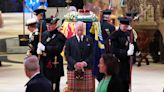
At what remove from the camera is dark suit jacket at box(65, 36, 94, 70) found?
9102 millimetres

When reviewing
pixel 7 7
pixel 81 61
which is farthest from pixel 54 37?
pixel 7 7

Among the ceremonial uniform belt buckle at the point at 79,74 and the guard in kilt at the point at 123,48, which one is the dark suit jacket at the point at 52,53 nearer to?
the ceremonial uniform belt buckle at the point at 79,74

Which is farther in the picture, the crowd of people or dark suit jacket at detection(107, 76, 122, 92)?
the crowd of people

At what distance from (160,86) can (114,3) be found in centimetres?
531

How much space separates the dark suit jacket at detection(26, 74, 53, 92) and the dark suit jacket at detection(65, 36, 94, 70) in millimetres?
3565

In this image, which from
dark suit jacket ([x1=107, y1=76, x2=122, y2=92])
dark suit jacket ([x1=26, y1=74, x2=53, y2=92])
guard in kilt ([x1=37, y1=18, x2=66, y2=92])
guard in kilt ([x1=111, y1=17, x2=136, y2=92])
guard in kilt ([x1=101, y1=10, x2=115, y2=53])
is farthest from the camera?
guard in kilt ([x1=101, y1=10, x2=115, y2=53])

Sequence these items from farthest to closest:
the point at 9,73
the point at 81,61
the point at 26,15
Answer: the point at 26,15, the point at 9,73, the point at 81,61

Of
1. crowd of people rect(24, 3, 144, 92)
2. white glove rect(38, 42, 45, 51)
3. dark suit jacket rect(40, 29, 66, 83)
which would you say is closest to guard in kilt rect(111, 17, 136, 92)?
crowd of people rect(24, 3, 144, 92)

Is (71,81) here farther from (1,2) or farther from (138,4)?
(1,2)

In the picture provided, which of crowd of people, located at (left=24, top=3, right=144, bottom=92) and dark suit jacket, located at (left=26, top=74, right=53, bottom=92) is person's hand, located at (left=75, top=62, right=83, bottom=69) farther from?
dark suit jacket, located at (left=26, top=74, right=53, bottom=92)

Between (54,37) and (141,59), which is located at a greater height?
(54,37)

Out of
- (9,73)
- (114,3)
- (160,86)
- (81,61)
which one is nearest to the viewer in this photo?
(81,61)

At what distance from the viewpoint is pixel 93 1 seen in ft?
60.0

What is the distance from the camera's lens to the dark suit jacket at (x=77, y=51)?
910 centimetres
